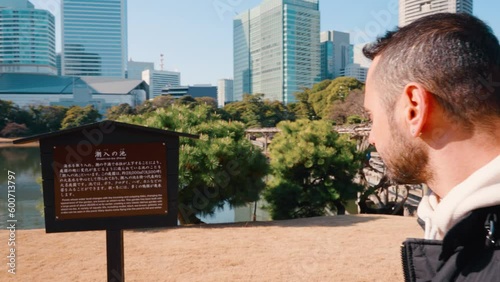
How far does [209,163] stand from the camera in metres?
5.00

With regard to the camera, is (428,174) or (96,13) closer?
(428,174)

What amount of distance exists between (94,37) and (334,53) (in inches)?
1309

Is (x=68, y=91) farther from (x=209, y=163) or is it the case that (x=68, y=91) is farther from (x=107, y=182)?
(x=107, y=182)

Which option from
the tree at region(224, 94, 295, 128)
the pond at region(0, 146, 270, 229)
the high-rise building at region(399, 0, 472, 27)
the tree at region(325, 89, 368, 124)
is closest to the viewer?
the pond at region(0, 146, 270, 229)

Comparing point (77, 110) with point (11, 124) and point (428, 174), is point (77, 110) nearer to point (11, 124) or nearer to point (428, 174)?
point (11, 124)

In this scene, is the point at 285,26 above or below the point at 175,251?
above

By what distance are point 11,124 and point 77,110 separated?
13.4 ft

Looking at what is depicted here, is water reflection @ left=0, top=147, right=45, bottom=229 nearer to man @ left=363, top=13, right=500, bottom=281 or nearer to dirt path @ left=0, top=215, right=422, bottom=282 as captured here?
dirt path @ left=0, top=215, right=422, bottom=282

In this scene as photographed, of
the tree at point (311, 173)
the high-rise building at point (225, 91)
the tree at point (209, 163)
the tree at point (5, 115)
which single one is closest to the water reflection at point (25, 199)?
the tree at point (209, 163)

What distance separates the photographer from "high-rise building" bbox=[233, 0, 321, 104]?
35688mm

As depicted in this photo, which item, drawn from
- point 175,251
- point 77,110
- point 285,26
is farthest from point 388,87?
point 285,26

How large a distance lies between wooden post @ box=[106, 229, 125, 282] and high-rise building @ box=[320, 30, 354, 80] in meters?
45.9

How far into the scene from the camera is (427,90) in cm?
55

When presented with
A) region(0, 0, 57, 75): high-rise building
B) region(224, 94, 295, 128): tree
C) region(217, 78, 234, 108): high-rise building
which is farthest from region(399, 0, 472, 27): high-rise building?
region(217, 78, 234, 108): high-rise building
